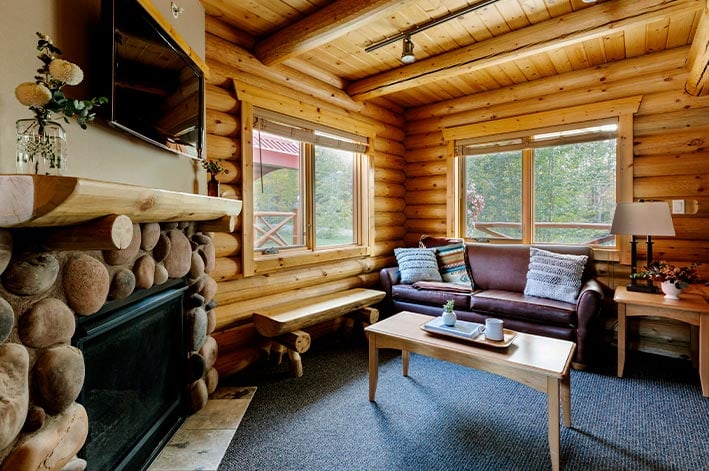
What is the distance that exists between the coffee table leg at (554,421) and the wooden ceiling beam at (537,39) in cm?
242

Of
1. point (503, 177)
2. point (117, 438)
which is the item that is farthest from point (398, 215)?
point (117, 438)

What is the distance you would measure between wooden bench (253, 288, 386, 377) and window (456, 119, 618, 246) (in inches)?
75.7

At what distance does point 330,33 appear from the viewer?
2516 millimetres

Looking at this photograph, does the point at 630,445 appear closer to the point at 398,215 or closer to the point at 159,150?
the point at 159,150

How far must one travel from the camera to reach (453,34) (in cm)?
292

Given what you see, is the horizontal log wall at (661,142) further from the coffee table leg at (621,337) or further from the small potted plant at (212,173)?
the small potted plant at (212,173)

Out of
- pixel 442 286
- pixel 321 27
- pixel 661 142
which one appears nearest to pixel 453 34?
pixel 321 27

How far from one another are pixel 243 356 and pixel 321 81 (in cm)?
270

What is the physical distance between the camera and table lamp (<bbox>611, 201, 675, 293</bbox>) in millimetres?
2770

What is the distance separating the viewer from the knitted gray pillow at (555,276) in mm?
3090

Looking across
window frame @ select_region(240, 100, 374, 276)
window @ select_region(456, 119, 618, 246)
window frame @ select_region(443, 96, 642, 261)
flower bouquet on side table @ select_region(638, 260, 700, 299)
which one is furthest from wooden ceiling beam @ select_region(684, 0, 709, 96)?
window frame @ select_region(240, 100, 374, 276)

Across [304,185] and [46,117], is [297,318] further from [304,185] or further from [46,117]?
[46,117]

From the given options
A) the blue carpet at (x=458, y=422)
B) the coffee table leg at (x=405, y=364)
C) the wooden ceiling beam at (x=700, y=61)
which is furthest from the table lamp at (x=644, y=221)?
the coffee table leg at (x=405, y=364)

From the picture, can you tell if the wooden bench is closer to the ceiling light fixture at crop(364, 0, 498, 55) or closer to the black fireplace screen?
the black fireplace screen
